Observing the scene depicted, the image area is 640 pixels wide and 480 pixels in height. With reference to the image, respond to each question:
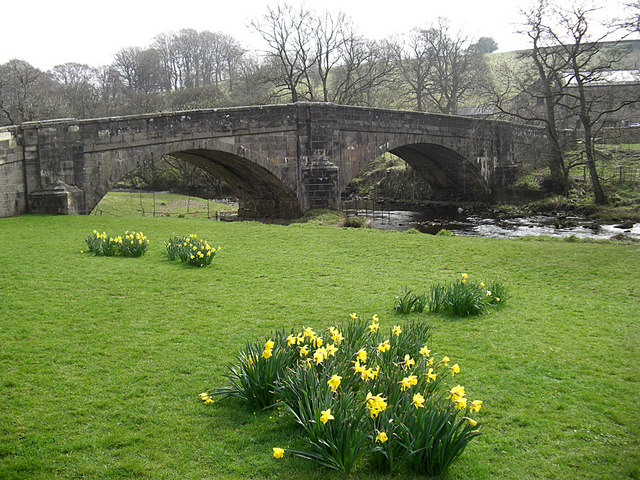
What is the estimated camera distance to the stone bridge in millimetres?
16531

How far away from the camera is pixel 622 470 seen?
3.63 m

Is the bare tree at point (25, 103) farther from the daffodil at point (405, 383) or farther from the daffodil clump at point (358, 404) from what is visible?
the daffodil at point (405, 383)

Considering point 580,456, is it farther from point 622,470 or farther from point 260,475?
point 260,475

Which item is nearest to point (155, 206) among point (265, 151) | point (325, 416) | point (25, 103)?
point (25, 103)

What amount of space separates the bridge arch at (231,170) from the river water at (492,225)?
4.57 metres

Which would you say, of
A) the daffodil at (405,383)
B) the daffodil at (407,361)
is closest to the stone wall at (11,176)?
the daffodil at (407,361)

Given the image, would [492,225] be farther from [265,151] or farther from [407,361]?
[407,361]

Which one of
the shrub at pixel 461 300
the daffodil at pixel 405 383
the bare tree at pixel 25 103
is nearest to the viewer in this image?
the daffodil at pixel 405 383

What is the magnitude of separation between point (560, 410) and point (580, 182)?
2889cm

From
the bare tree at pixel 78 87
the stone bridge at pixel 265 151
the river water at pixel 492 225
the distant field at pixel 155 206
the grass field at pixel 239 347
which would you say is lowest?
the grass field at pixel 239 347

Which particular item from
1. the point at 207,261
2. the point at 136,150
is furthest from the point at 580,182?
the point at 207,261

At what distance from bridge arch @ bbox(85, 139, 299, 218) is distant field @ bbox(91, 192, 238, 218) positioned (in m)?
3.07

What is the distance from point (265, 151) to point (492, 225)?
10603 mm

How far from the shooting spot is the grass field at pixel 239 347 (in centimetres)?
379
